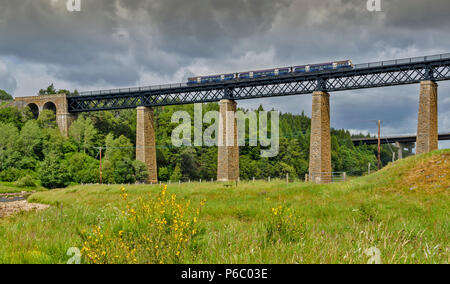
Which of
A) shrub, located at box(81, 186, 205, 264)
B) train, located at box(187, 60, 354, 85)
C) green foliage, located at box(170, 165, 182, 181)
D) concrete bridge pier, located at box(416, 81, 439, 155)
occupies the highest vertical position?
train, located at box(187, 60, 354, 85)

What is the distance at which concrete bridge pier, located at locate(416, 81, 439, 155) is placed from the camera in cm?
4097

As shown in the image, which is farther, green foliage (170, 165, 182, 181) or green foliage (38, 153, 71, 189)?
green foliage (170, 165, 182, 181)

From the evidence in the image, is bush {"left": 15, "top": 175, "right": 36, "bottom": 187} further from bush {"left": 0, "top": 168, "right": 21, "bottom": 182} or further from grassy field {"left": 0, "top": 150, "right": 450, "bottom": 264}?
grassy field {"left": 0, "top": 150, "right": 450, "bottom": 264}

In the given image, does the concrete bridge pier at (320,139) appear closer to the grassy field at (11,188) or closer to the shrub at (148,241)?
the shrub at (148,241)

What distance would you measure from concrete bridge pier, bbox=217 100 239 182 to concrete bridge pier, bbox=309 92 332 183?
1300 cm

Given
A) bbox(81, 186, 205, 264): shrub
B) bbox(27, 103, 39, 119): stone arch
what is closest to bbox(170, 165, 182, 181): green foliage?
bbox(27, 103, 39, 119): stone arch

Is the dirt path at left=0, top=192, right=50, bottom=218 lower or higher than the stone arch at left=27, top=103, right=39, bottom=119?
lower

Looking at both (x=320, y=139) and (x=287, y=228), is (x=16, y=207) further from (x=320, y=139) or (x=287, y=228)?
(x=320, y=139)

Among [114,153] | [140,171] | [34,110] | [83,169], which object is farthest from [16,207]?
[34,110]

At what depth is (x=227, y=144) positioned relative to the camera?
Result: 53.8 m

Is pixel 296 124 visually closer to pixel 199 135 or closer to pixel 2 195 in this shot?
pixel 199 135

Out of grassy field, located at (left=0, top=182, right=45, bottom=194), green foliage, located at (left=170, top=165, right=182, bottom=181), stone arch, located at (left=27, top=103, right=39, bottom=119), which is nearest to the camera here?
grassy field, located at (left=0, top=182, right=45, bottom=194)

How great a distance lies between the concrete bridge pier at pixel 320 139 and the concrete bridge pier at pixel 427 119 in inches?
452

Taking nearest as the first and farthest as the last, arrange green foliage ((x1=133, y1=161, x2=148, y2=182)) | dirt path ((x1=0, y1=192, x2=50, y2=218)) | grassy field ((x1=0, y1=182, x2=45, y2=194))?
1. dirt path ((x1=0, y1=192, x2=50, y2=218))
2. grassy field ((x1=0, y1=182, x2=45, y2=194))
3. green foliage ((x1=133, y1=161, x2=148, y2=182))
